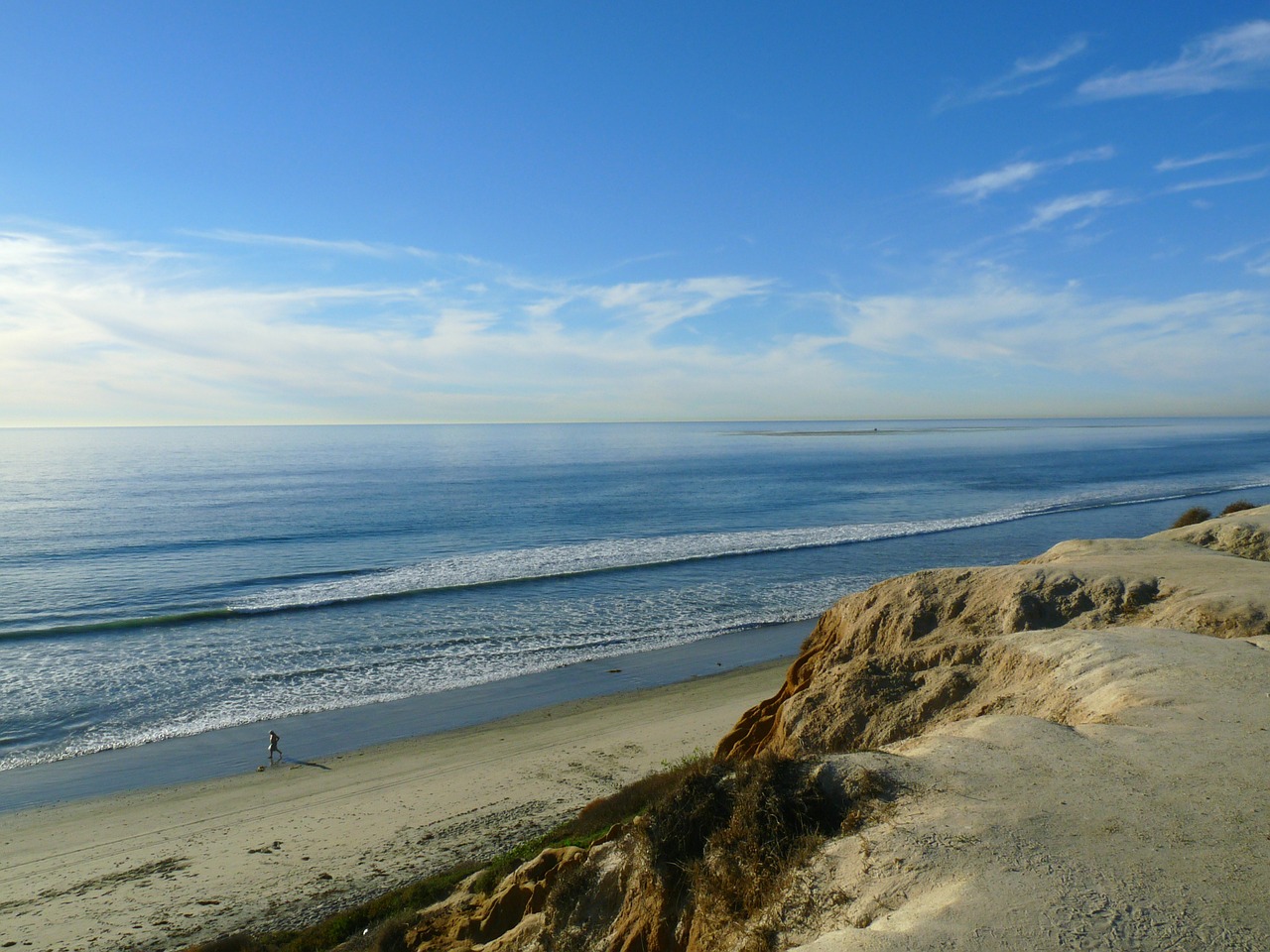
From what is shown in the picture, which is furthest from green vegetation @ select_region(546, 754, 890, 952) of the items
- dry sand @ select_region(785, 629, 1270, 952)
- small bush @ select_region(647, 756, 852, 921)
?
dry sand @ select_region(785, 629, 1270, 952)

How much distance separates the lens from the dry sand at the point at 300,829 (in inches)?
415

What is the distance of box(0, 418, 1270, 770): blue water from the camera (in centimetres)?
2062

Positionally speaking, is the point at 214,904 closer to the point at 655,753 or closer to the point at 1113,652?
the point at 655,753

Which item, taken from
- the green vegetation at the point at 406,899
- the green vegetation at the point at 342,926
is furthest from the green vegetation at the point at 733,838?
the green vegetation at the point at 342,926

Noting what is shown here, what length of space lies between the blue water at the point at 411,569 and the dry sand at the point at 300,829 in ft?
12.9

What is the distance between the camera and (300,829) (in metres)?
12.8

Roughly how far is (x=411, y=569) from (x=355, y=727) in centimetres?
1724

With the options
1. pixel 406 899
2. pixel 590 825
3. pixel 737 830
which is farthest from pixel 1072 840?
pixel 406 899

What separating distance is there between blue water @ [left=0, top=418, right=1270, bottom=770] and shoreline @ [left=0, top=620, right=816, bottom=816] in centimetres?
64

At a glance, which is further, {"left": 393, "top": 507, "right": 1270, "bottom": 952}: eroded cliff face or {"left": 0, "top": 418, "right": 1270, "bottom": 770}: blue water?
{"left": 0, "top": 418, "right": 1270, "bottom": 770}: blue water

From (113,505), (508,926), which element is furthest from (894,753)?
(113,505)

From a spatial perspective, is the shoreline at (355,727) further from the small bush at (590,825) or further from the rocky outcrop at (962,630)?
the rocky outcrop at (962,630)

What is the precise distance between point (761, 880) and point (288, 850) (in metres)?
9.53

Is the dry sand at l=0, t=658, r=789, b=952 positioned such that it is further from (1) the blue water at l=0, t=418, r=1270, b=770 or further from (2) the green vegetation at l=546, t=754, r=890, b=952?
(2) the green vegetation at l=546, t=754, r=890, b=952
